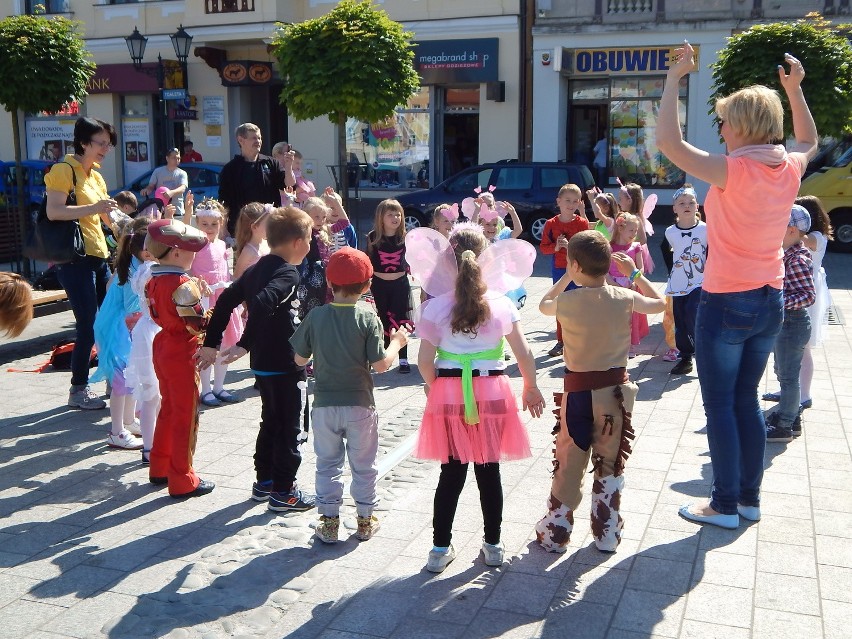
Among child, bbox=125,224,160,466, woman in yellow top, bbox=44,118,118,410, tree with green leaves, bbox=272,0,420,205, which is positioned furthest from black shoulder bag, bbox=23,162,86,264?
tree with green leaves, bbox=272,0,420,205

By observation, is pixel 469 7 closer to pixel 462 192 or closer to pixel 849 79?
pixel 462 192

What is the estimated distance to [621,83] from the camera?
22000 mm

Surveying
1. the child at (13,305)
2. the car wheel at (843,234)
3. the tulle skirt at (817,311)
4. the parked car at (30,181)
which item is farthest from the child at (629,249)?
the parked car at (30,181)

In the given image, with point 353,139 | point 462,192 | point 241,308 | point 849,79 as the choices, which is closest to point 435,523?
point 241,308

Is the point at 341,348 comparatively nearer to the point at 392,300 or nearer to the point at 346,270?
the point at 346,270

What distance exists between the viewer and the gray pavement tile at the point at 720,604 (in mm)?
3771

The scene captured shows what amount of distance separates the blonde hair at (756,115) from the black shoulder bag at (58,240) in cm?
467

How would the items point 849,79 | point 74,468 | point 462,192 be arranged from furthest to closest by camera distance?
point 462,192
point 849,79
point 74,468

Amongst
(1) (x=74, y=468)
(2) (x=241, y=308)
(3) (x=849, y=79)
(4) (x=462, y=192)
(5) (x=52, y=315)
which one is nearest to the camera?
(1) (x=74, y=468)

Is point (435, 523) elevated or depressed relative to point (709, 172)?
depressed

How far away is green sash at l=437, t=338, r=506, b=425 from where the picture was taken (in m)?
4.14

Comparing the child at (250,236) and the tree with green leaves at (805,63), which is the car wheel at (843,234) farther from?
the child at (250,236)

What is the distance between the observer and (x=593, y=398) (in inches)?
169

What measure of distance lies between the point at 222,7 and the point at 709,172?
70.7ft
